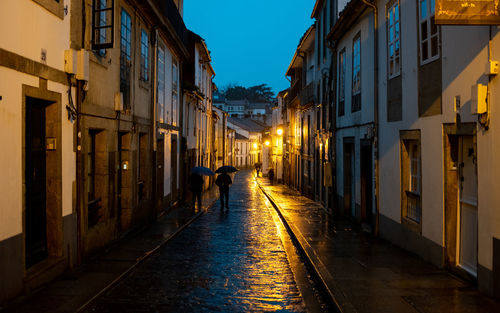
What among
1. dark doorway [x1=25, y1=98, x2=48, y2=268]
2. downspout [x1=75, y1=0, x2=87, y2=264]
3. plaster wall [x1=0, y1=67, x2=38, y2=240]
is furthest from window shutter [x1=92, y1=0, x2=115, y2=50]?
plaster wall [x1=0, y1=67, x2=38, y2=240]

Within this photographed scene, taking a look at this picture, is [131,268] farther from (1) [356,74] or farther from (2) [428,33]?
(1) [356,74]

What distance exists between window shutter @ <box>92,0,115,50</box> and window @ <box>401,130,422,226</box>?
21.7ft

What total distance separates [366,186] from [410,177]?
4.12 m

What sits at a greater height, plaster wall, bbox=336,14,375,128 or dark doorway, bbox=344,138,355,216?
plaster wall, bbox=336,14,375,128

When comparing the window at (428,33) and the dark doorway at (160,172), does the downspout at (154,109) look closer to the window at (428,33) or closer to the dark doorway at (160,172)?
the dark doorway at (160,172)

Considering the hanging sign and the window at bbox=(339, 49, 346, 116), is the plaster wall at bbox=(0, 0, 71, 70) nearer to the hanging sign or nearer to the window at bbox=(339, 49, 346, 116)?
the hanging sign

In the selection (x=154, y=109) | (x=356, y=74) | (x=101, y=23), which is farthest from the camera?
(x=154, y=109)

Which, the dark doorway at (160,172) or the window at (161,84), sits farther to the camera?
the dark doorway at (160,172)

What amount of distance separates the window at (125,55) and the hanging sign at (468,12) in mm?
8220

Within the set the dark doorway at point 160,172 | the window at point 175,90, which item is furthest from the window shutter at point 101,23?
the window at point 175,90

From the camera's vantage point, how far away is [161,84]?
58.2ft

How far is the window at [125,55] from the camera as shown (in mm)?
12234

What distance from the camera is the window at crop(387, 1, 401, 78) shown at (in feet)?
36.4

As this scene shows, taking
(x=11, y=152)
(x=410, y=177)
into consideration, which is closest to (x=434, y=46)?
(x=410, y=177)
